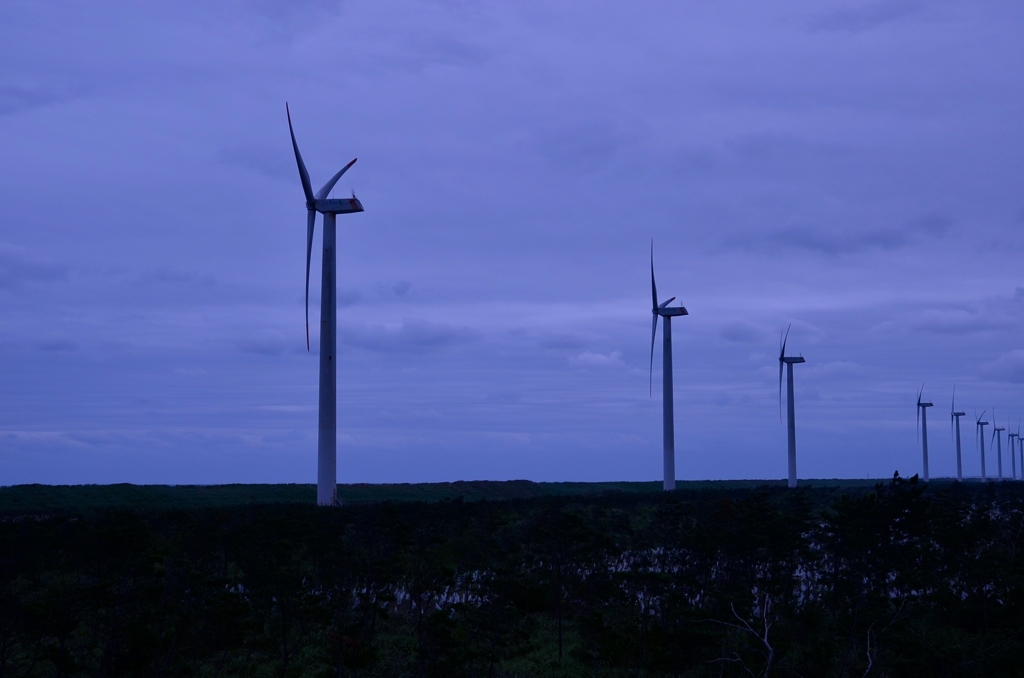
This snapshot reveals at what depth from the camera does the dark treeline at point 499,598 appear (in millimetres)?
21516

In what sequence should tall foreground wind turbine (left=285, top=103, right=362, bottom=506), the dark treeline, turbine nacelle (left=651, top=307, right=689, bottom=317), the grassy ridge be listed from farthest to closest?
turbine nacelle (left=651, top=307, right=689, bottom=317) < the grassy ridge < tall foreground wind turbine (left=285, top=103, right=362, bottom=506) < the dark treeline

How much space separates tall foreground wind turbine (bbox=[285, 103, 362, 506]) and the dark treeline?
7543mm

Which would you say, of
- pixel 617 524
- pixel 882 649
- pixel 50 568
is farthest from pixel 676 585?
pixel 50 568

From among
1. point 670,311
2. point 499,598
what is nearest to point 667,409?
point 670,311

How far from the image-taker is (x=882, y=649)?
79.1 feet

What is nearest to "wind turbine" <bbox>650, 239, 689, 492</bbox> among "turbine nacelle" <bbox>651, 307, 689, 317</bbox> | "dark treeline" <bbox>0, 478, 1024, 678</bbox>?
"turbine nacelle" <bbox>651, 307, 689, 317</bbox>

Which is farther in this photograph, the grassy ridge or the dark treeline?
the grassy ridge

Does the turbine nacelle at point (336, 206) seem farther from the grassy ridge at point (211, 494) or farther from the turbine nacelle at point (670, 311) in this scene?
the turbine nacelle at point (670, 311)

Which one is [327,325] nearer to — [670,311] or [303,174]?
[303,174]

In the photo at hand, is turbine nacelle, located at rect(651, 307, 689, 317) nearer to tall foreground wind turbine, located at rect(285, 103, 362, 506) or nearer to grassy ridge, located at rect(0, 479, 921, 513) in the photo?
grassy ridge, located at rect(0, 479, 921, 513)

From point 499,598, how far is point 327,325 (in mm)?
27072

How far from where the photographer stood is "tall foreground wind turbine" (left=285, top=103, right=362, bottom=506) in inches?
1875

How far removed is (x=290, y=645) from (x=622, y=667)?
8632mm

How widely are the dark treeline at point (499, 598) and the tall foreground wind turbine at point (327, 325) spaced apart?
754 cm
